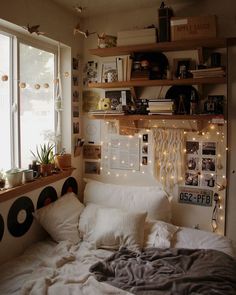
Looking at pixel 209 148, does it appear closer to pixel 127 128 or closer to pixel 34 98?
pixel 127 128

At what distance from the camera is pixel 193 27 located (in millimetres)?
2420

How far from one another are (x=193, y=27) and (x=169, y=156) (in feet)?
3.60

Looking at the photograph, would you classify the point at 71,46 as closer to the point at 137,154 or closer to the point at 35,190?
the point at 137,154

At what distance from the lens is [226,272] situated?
1.85m

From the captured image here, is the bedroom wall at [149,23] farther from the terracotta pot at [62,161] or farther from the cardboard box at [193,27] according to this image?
the terracotta pot at [62,161]

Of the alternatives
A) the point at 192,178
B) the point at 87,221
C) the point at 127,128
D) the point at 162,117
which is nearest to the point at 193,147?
the point at 192,178

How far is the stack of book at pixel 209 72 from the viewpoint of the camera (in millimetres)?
2359

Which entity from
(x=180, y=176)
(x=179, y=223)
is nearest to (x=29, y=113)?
(x=180, y=176)

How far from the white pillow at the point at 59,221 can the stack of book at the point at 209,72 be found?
150 centimetres

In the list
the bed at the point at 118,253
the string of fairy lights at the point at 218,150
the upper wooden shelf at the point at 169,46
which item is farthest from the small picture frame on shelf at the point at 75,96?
the bed at the point at 118,253

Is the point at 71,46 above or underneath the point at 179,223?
above

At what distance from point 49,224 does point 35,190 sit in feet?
0.98

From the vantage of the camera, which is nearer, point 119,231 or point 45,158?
point 119,231

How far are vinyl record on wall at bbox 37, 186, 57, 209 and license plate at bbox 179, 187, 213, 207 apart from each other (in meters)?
1.14
